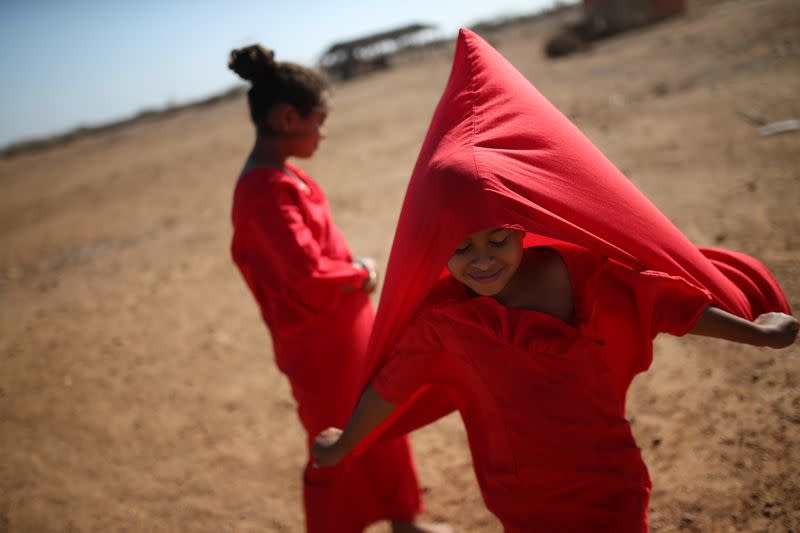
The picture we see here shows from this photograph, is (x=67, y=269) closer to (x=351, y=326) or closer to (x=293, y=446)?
(x=293, y=446)

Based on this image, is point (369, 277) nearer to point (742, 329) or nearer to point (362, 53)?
point (742, 329)

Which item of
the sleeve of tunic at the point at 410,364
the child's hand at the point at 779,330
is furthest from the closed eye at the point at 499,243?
the child's hand at the point at 779,330

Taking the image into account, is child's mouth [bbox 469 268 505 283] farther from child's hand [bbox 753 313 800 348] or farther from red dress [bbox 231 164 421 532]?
red dress [bbox 231 164 421 532]

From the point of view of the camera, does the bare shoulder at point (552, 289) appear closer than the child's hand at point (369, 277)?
Yes

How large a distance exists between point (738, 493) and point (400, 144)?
9701 mm

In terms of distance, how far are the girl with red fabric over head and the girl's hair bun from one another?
0.94 m

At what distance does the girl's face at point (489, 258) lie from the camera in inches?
56.4

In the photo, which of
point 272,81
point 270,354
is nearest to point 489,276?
point 272,81

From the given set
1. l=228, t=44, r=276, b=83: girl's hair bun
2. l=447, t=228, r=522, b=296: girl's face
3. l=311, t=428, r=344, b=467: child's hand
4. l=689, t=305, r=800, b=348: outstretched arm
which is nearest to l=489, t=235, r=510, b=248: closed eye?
l=447, t=228, r=522, b=296: girl's face

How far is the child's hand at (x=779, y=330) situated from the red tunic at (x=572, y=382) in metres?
0.19

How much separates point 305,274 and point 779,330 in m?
1.49

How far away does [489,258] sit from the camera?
1.43 m

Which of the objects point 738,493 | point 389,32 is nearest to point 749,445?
point 738,493

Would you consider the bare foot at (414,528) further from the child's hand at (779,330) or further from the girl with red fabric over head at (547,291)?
the child's hand at (779,330)
